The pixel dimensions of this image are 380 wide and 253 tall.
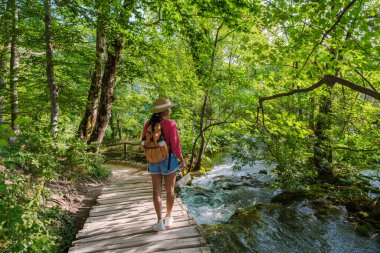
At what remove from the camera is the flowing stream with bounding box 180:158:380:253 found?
558 centimetres

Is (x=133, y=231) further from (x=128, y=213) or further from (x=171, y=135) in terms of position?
(x=171, y=135)

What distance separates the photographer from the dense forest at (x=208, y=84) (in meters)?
4.87

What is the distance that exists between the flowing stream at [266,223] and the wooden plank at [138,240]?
1.10 metres

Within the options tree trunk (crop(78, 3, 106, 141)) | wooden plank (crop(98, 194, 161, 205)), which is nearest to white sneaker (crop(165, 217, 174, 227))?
wooden plank (crop(98, 194, 161, 205))

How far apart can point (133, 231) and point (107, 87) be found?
22.0 feet

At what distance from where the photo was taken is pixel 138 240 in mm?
3971

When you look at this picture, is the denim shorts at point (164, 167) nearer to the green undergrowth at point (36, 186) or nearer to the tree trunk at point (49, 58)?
the green undergrowth at point (36, 186)

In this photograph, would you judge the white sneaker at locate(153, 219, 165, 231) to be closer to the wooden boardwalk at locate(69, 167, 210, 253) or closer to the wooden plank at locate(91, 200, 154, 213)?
the wooden boardwalk at locate(69, 167, 210, 253)

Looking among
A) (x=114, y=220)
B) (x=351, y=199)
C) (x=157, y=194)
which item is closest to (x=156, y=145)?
(x=157, y=194)

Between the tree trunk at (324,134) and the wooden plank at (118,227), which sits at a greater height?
the tree trunk at (324,134)

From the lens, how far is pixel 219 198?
9164mm

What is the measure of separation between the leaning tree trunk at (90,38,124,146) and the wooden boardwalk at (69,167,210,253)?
4.54 metres

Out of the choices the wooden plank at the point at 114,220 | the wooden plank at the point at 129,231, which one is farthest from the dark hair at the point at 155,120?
the wooden plank at the point at 114,220

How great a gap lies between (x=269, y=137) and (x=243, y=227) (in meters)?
3.20
